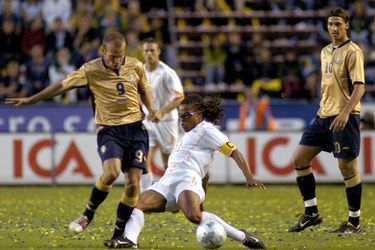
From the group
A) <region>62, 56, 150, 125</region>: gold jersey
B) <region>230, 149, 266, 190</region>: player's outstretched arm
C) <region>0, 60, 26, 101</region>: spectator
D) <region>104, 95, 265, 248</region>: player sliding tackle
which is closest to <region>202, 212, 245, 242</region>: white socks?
<region>104, 95, 265, 248</region>: player sliding tackle

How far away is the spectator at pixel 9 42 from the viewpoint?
21766 millimetres

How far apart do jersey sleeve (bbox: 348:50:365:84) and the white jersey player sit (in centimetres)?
331

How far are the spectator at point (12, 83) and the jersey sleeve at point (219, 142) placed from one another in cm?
1107

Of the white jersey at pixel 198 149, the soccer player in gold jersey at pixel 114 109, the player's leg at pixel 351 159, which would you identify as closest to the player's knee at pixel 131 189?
the soccer player in gold jersey at pixel 114 109

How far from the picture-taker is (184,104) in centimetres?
973

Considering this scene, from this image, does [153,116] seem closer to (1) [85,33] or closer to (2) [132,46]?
(2) [132,46]

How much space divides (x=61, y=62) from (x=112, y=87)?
11.0 m

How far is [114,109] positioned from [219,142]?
50.4 inches

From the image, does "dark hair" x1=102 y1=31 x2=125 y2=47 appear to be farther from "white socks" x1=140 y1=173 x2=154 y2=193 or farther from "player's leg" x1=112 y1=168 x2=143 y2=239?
"white socks" x1=140 y1=173 x2=154 y2=193

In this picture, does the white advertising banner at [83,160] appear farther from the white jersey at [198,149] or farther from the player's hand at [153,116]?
the white jersey at [198,149]

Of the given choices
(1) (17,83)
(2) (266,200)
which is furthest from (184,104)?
(1) (17,83)

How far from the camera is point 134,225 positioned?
9375 mm

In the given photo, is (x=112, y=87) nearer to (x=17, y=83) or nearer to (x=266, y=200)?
(x=266, y=200)

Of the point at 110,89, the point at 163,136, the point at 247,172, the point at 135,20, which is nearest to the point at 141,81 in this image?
the point at 110,89
